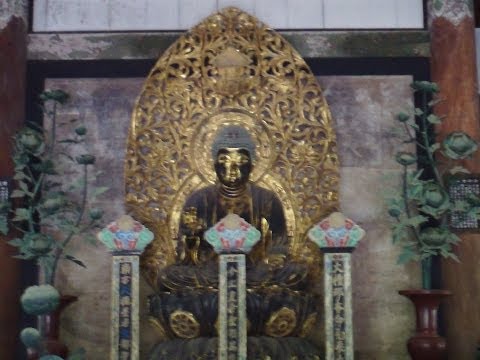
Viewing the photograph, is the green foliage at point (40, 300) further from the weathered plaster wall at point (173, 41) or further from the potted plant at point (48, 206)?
the weathered plaster wall at point (173, 41)

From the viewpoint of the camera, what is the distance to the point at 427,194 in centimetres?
535

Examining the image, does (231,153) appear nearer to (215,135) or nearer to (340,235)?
(215,135)

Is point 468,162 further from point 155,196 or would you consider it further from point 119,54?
point 119,54

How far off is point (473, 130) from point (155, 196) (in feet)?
6.49

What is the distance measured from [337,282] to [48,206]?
5.54ft

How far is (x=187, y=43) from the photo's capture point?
5.92 m

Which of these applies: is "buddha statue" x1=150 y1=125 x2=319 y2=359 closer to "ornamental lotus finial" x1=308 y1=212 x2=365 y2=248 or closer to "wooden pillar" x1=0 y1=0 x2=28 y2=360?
"ornamental lotus finial" x1=308 y1=212 x2=365 y2=248

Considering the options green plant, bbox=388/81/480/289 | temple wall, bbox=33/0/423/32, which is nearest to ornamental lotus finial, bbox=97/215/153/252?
green plant, bbox=388/81/480/289

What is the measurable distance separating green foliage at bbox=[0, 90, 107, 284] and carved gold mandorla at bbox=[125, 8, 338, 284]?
330 mm

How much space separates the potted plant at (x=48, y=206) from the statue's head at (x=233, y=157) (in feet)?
2.35

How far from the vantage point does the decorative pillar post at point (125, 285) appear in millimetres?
5016

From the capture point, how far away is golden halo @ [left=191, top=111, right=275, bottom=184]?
5.77 meters

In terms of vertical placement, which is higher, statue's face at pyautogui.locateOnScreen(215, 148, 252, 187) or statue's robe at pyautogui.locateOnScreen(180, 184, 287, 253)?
statue's face at pyautogui.locateOnScreen(215, 148, 252, 187)

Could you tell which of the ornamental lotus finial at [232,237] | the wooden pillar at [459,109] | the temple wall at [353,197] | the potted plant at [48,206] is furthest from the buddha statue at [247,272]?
the wooden pillar at [459,109]
